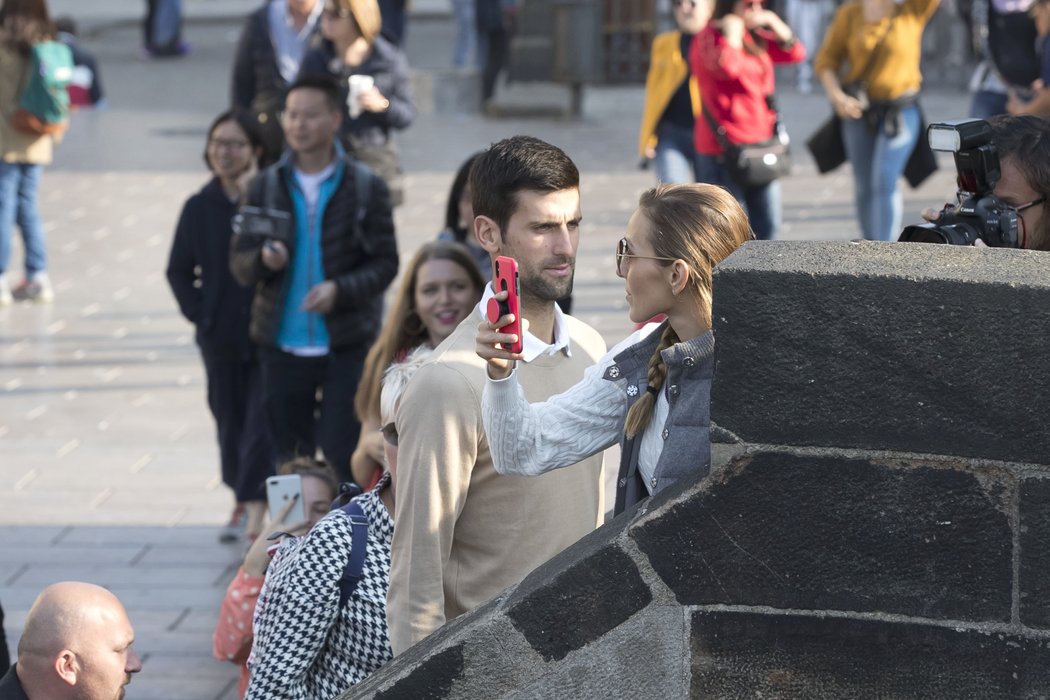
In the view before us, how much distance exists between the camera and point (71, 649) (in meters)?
4.00

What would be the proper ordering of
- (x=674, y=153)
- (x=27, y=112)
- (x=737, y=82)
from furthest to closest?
(x=27, y=112) → (x=674, y=153) → (x=737, y=82)

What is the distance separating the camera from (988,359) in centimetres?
244

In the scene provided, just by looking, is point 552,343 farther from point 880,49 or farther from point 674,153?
point 880,49

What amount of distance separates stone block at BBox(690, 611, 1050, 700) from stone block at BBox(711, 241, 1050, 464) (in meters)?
0.28

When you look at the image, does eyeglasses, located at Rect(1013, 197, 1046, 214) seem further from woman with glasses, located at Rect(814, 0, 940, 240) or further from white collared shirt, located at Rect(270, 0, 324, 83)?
woman with glasses, located at Rect(814, 0, 940, 240)

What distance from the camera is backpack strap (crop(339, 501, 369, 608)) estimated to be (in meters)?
3.76

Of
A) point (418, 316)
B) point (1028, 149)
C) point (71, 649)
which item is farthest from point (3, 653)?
point (1028, 149)

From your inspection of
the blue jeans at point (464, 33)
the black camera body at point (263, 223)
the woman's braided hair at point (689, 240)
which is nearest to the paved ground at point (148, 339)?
the blue jeans at point (464, 33)

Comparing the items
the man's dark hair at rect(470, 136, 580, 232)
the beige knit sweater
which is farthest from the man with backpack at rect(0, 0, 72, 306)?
the beige knit sweater

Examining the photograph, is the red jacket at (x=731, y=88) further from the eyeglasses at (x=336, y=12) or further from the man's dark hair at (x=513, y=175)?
the man's dark hair at (x=513, y=175)

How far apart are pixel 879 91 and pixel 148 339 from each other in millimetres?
4541

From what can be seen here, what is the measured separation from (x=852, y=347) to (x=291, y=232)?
14.3ft

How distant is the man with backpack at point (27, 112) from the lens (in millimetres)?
10852

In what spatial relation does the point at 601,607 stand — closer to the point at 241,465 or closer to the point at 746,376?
the point at 746,376
